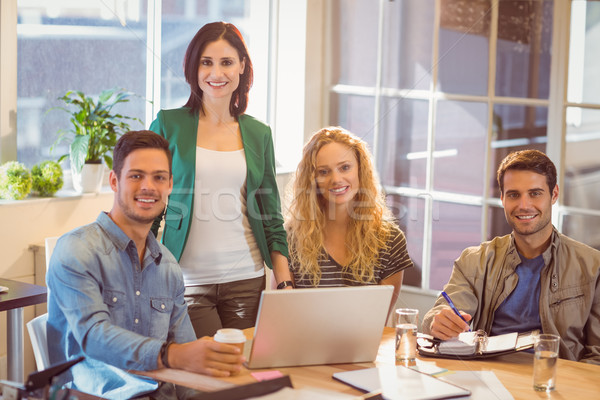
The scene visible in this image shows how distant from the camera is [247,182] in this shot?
2.43 meters

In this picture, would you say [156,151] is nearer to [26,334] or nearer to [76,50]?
[26,334]

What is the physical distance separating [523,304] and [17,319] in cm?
164

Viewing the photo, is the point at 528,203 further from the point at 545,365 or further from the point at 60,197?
the point at 60,197

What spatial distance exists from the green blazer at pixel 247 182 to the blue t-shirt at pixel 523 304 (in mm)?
742

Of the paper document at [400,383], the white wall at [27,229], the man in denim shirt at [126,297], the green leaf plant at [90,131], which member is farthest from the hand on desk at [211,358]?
the green leaf plant at [90,131]

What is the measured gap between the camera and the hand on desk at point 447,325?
1904mm

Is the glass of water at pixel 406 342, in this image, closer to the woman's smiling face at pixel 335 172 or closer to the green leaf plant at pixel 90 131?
the woman's smiling face at pixel 335 172

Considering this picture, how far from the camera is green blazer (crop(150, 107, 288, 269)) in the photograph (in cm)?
236

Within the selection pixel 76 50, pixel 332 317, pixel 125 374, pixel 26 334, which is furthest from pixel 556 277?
pixel 76 50

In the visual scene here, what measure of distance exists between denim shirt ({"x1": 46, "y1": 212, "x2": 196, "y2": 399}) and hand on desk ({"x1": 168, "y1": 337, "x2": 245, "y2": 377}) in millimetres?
79

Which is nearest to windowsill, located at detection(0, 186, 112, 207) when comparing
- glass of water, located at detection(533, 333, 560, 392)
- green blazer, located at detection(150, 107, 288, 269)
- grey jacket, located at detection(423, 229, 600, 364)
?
green blazer, located at detection(150, 107, 288, 269)

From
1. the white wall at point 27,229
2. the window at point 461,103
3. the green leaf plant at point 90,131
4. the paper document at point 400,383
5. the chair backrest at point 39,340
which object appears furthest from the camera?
the window at point 461,103

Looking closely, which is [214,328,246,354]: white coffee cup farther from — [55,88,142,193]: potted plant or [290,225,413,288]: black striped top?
[55,88,142,193]: potted plant

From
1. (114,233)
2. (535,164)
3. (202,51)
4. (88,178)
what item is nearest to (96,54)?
(88,178)
